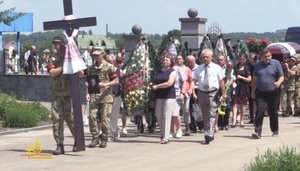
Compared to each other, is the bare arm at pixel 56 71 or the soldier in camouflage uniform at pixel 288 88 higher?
the bare arm at pixel 56 71

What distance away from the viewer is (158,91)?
1717cm

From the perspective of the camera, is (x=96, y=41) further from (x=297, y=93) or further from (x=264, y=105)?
(x=264, y=105)

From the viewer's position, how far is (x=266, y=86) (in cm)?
1767

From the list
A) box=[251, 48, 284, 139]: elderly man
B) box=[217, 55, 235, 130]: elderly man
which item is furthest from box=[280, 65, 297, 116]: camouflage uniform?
box=[251, 48, 284, 139]: elderly man

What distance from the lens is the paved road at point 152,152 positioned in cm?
1376

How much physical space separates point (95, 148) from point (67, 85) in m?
1.55

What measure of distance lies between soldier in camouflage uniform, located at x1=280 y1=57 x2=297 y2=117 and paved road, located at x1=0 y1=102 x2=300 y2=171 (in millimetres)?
4445

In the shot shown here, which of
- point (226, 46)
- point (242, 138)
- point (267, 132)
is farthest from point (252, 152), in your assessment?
point (226, 46)

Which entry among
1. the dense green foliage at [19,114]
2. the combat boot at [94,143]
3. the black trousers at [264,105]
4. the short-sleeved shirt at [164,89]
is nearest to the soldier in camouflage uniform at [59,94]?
the combat boot at [94,143]

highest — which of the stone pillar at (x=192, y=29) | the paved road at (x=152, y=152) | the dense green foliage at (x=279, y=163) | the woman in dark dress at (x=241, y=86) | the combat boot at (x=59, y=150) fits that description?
the stone pillar at (x=192, y=29)

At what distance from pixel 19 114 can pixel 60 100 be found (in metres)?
5.90

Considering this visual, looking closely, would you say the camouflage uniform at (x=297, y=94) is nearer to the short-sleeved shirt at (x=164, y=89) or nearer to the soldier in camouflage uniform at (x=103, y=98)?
the short-sleeved shirt at (x=164, y=89)

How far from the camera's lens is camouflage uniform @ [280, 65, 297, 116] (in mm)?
24203

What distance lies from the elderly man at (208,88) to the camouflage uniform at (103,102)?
1.95m
